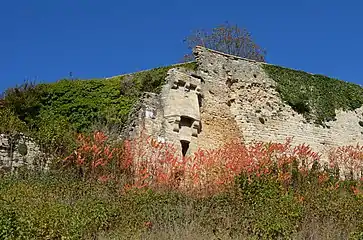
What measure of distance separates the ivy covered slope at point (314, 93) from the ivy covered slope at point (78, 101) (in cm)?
456

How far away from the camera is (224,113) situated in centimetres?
1770

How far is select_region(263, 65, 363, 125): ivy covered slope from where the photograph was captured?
19250 mm

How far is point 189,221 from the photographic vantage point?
33.0ft

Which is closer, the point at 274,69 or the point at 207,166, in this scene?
the point at 207,166

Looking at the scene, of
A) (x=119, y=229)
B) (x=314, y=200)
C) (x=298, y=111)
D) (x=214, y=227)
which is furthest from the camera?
(x=298, y=111)

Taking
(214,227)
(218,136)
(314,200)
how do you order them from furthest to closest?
(218,136) → (314,200) → (214,227)

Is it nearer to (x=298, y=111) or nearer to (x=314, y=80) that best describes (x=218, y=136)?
(x=298, y=111)

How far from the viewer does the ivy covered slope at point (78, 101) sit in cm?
1510

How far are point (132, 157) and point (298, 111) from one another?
7.54 metres

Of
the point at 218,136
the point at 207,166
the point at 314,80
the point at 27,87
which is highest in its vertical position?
the point at 314,80

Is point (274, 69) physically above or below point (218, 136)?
above

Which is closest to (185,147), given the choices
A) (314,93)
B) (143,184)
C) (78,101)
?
(78,101)

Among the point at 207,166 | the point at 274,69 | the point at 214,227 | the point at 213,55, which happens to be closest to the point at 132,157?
the point at 207,166

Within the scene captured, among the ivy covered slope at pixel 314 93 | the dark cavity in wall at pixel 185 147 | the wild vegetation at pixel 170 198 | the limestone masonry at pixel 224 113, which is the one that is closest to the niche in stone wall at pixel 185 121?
the limestone masonry at pixel 224 113
